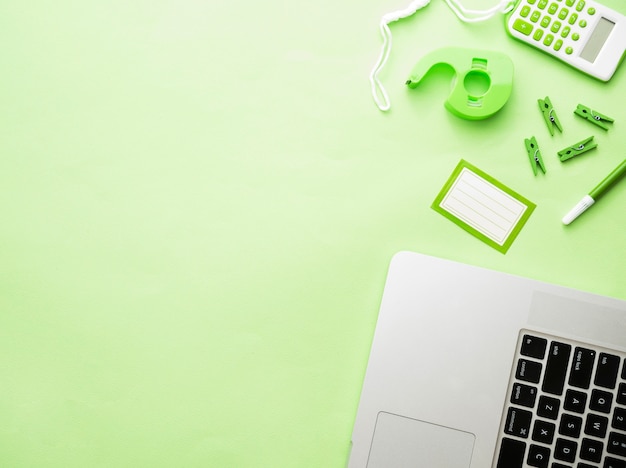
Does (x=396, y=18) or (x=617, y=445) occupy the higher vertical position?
(x=396, y=18)

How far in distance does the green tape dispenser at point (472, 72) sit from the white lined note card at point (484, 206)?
0.25ft

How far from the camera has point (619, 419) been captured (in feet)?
2.27

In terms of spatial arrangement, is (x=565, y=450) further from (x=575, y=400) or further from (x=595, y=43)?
(x=595, y=43)

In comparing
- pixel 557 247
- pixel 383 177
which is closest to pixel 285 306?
pixel 383 177

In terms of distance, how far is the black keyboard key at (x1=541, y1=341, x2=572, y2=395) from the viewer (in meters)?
0.69

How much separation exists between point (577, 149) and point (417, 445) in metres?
0.41

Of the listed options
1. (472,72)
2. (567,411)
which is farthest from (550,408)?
(472,72)

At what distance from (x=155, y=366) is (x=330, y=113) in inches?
15.3

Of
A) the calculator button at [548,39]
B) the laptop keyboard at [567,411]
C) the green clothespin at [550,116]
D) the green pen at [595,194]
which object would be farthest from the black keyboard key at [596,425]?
the calculator button at [548,39]

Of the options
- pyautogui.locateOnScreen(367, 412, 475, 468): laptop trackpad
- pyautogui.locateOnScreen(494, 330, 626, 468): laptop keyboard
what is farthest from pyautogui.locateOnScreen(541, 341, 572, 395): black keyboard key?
pyautogui.locateOnScreen(367, 412, 475, 468): laptop trackpad

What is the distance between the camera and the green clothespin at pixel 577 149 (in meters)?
0.76

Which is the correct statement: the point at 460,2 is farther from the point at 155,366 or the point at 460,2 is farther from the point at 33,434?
the point at 33,434

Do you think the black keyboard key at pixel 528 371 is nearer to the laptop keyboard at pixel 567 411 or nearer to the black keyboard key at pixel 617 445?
the laptop keyboard at pixel 567 411

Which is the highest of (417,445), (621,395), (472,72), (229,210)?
(472,72)
